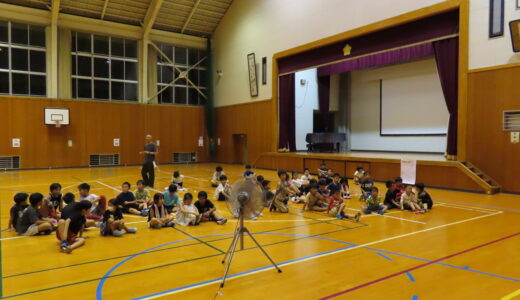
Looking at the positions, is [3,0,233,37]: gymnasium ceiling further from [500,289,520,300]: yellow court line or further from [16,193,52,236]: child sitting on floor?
[500,289,520,300]: yellow court line

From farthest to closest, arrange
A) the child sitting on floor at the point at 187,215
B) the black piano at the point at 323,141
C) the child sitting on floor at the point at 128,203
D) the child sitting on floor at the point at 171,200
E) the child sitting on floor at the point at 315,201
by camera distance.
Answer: the black piano at the point at 323,141
the child sitting on floor at the point at 315,201
the child sitting on floor at the point at 128,203
the child sitting on floor at the point at 171,200
the child sitting on floor at the point at 187,215

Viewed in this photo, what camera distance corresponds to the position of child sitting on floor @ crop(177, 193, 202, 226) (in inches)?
298

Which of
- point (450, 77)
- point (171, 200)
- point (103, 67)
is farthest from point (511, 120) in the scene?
point (103, 67)

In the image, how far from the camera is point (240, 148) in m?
24.6

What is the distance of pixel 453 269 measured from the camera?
4859 mm

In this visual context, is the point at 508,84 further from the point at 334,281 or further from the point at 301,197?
the point at 334,281

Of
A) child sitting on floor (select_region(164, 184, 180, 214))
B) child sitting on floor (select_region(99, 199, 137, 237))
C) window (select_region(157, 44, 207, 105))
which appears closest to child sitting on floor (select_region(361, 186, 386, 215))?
child sitting on floor (select_region(164, 184, 180, 214))

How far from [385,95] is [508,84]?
445 inches

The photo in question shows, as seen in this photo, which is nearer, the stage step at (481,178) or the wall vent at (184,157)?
the stage step at (481,178)

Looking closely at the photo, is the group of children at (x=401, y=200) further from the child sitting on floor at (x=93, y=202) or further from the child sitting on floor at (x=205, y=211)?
the child sitting on floor at (x=93, y=202)

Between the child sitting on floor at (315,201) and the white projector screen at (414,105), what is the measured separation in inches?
525

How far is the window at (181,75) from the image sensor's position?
963 inches

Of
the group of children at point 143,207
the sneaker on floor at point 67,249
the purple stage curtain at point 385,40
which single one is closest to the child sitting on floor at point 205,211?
the group of children at point 143,207

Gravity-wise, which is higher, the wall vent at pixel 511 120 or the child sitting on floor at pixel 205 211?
the wall vent at pixel 511 120
